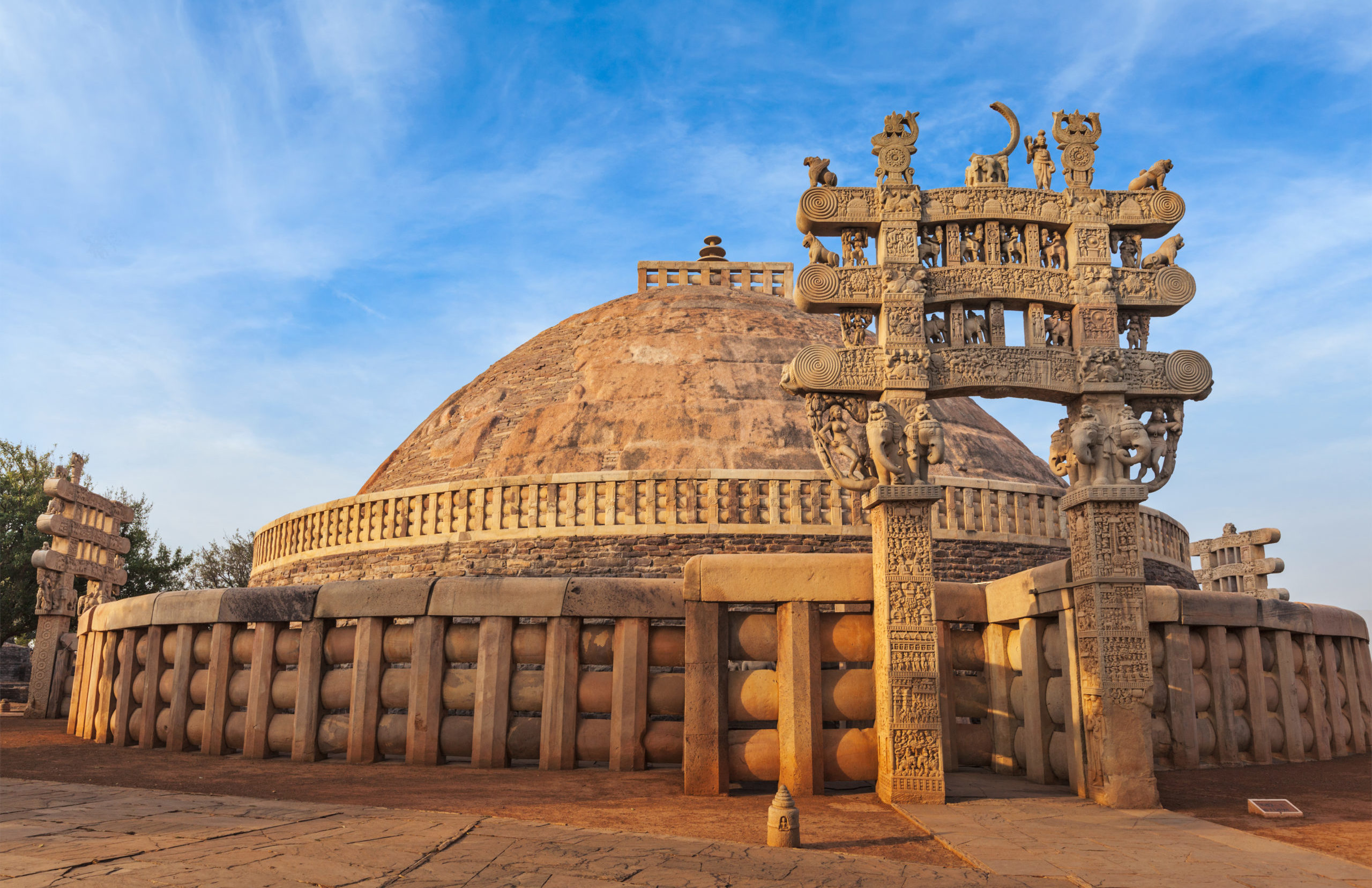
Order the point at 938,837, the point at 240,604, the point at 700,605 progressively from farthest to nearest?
1. the point at 240,604
2. the point at 700,605
3. the point at 938,837

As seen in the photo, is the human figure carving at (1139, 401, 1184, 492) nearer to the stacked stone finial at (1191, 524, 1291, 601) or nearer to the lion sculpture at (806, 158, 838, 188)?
the lion sculpture at (806, 158, 838, 188)

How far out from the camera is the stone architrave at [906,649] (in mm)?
6605

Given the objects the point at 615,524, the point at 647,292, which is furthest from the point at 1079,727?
the point at 647,292

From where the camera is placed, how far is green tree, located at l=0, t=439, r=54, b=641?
26266mm

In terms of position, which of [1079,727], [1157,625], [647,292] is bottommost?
[1079,727]

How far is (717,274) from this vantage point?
27.0m

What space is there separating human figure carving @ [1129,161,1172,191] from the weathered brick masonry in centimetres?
768

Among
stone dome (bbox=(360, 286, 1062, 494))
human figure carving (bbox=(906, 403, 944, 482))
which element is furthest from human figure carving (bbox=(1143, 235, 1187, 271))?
stone dome (bbox=(360, 286, 1062, 494))

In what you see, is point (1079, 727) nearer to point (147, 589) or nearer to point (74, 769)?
point (74, 769)

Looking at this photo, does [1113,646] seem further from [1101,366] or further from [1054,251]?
[1054,251]

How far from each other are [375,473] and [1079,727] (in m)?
21.5

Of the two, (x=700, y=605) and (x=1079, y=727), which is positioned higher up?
(x=700, y=605)

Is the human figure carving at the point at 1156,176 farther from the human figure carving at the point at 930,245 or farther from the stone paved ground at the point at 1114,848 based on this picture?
the stone paved ground at the point at 1114,848

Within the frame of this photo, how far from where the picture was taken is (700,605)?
682 centimetres
